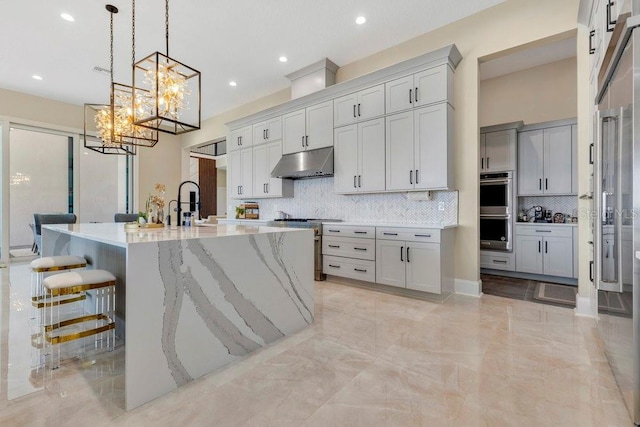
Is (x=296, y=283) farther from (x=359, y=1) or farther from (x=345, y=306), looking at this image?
(x=359, y=1)

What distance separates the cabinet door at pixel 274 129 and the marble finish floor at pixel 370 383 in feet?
12.1

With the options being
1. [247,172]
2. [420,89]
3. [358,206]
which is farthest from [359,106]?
[247,172]

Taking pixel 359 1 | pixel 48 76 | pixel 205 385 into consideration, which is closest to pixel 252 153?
pixel 359 1

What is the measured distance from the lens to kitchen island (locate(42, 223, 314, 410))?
5.31 feet

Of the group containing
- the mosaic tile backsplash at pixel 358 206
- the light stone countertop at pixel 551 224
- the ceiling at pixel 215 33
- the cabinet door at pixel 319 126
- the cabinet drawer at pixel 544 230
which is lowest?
the cabinet drawer at pixel 544 230

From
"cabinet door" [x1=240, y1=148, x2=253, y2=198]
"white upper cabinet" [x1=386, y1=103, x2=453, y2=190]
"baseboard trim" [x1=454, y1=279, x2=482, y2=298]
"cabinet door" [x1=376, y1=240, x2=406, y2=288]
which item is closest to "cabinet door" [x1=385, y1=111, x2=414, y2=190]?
"white upper cabinet" [x1=386, y1=103, x2=453, y2=190]

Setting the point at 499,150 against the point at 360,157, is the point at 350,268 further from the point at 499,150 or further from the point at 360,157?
the point at 499,150

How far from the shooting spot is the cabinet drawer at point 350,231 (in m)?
3.95

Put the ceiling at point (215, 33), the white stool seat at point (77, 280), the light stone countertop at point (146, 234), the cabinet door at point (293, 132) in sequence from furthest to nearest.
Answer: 1. the cabinet door at point (293, 132)
2. the ceiling at point (215, 33)
3. the white stool seat at point (77, 280)
4. the light stone countertop at point (146, 234)

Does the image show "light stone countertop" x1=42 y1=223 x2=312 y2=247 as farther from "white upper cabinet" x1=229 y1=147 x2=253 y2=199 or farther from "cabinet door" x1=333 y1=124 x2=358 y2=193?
"white upper cabinet" x1=229 y1=147 x2=253 y2=199

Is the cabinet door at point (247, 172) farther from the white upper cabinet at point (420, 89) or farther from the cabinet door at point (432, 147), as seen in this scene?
the cabinet door at point (432, 147)

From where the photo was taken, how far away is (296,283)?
263 cm

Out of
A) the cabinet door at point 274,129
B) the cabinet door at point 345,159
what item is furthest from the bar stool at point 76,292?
the cabinet door at point 274,129

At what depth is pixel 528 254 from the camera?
4699 millimetres
